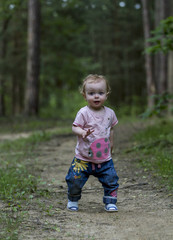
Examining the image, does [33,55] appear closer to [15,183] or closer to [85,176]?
[15,183]

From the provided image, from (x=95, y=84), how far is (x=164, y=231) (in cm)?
180

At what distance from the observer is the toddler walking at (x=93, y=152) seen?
411cm

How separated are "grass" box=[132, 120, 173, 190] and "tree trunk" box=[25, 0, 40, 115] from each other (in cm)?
982

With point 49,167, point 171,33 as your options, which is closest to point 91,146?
point 49,167

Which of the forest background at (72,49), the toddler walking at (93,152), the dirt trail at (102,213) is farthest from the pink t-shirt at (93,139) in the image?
the forest background at (72,49)

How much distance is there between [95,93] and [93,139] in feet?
1.77

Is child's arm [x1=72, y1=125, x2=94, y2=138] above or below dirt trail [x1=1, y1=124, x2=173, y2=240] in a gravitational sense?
above

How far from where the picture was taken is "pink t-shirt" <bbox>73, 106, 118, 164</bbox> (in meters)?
4.11

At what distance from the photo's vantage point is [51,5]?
2359cm

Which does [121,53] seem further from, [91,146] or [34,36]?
[91,146]

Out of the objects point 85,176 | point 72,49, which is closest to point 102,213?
point 85,176

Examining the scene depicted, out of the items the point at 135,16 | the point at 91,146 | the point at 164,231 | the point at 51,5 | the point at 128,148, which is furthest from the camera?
the point at 135,16

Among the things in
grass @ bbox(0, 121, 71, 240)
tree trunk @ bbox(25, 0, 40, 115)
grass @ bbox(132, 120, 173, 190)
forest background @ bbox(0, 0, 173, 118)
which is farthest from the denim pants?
tree trunk @ bbox(25, 0, 40, 115)

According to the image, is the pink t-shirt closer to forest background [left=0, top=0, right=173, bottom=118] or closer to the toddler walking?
the toddler walking
